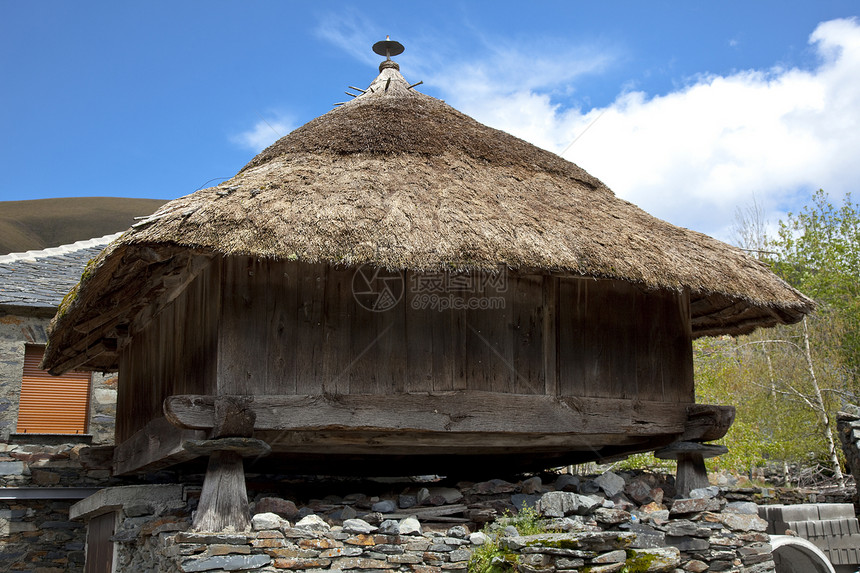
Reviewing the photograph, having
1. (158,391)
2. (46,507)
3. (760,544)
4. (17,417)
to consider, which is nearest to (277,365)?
(158,391)

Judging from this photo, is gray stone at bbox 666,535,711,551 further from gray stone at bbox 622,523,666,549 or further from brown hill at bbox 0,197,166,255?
brown hill at bbox 0,197,166,255

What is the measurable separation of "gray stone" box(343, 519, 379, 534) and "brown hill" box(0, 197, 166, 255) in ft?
136

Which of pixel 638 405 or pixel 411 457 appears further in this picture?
pixel 411 457

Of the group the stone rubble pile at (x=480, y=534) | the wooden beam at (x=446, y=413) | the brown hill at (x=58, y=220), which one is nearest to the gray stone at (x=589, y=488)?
the stone rubble pile at (x=480, y=534)

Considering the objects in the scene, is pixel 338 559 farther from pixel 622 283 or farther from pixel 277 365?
pixel 622 283

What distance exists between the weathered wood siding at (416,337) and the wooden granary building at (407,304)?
16 millimetres

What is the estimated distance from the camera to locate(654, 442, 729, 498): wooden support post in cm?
722

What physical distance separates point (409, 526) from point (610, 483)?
207 cm

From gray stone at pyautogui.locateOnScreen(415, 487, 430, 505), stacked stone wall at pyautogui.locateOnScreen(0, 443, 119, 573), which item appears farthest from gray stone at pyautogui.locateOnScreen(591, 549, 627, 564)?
stacked stone wall at pyautogui.locateOnScreen(0, 443, 119, 573)

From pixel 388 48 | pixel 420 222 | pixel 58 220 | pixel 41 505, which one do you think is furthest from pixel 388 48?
pixel 58 220

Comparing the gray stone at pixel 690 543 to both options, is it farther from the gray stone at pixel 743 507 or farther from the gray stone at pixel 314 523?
the gray stone at pixel 314 523

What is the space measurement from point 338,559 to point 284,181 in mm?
2807

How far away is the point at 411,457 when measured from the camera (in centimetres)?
775

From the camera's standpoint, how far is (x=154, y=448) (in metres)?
6.83
